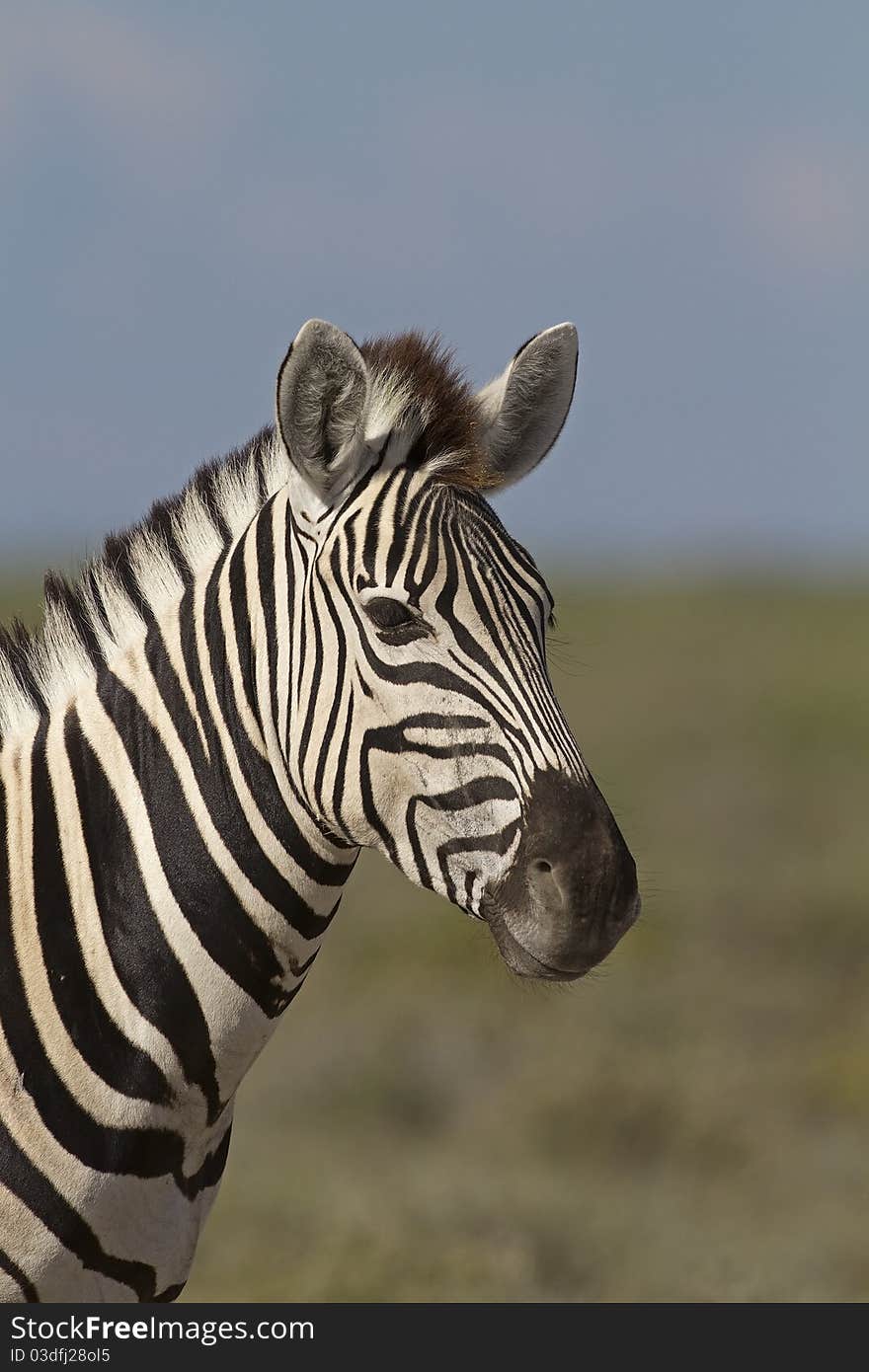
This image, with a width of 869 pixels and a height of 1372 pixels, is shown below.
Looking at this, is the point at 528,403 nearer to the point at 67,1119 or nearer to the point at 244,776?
the point at 244,776

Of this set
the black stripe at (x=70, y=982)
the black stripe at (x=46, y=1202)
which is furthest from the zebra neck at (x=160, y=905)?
the black stripe at (x=46, y=1202)

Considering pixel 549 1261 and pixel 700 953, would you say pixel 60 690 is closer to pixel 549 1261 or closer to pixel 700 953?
pixel 549 1261

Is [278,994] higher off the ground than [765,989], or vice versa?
[278,994]

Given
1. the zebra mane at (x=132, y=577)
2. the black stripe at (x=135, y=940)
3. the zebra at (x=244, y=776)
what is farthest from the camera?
the zebra mane at (x=132, y=577)

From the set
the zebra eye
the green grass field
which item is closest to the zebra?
the zebra eye

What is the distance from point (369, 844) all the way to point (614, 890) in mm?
658

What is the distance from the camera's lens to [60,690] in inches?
183

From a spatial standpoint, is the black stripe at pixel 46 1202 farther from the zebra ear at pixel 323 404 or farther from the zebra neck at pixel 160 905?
the zebra ear at pixel 323 404

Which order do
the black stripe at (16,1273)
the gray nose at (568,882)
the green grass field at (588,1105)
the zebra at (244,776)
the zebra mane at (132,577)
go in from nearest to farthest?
1. the gray nose at (568,882)
2. the zebra at (244,776)
3. the black stripe at (16,1273)
4. the zebra mane at (132,577)
5. the green grass field at (588,1105)

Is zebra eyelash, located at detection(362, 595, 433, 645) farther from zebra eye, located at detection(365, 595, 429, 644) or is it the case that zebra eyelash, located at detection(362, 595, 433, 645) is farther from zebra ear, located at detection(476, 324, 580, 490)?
zebra ear, located at detection(476, 324, 580, 490)

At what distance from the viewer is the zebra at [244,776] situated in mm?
4090

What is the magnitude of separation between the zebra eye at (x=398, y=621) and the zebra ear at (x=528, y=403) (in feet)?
2.05
